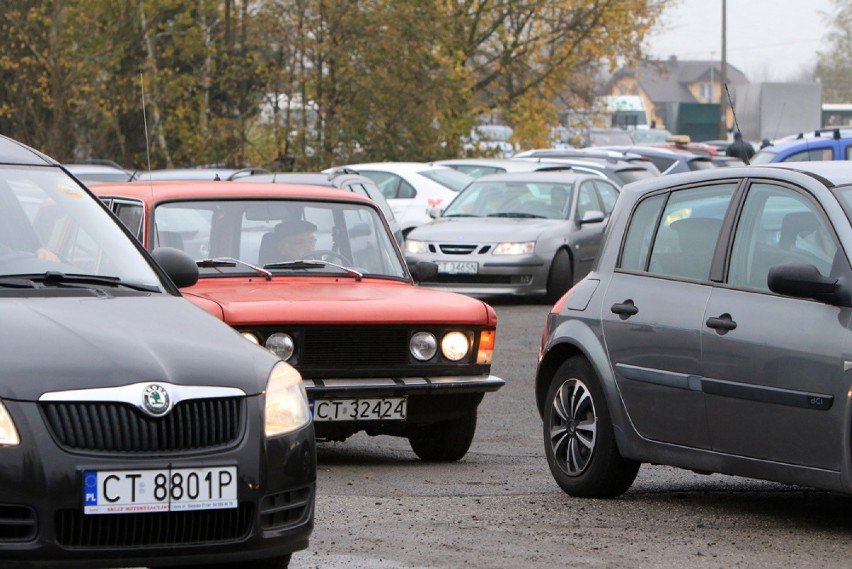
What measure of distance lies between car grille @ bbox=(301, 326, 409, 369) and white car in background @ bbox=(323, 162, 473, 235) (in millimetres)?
16382

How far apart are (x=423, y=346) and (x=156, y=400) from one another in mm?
4205

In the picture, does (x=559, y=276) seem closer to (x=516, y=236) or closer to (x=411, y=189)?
(x=516, y=236)

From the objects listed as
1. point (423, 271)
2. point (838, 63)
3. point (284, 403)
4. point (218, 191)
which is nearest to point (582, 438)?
point (423, 271)

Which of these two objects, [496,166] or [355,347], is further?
[496,166]

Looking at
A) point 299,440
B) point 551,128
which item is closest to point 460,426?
point 299,440

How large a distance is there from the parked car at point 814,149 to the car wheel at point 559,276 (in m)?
2.57

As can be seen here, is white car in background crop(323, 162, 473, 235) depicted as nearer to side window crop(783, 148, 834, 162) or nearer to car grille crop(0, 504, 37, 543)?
side window crop(783, 148, 834, 162)

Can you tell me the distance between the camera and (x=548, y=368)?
8898 millimetres

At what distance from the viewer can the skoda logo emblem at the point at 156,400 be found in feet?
17.5

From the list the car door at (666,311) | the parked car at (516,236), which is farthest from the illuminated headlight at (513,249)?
the car door at (666,311)

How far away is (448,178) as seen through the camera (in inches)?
1065

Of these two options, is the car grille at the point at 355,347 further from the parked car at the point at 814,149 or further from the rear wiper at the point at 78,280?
the parked car at the point at 814,149

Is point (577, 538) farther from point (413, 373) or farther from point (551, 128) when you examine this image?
point (551, 128)

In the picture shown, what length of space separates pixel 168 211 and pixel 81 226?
3.56 metres
